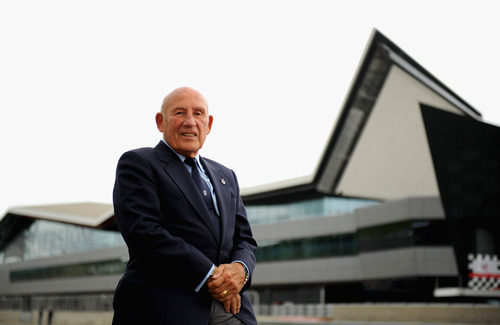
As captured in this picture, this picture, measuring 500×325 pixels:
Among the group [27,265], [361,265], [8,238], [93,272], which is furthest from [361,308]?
[8,238]

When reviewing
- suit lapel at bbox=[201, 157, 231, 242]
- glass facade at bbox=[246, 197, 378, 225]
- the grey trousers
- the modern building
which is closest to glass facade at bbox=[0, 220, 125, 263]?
the modern building

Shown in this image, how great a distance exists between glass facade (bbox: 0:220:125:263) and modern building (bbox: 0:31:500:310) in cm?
193

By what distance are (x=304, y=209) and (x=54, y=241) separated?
1196 inches

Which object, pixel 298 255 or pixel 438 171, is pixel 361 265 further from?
pixel 438 171

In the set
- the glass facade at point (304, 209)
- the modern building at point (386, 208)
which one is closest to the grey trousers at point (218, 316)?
the modern building at point (386, 208)

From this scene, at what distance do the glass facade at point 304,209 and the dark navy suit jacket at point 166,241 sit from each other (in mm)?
37853

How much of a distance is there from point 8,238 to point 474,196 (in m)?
56.2

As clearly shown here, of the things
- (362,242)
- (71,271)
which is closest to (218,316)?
(362,242)

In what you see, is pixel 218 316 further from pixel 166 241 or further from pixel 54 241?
pixel 54 241

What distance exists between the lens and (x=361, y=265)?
36.1 metres

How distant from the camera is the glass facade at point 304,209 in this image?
135 ft

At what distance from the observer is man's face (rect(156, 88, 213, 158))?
2.59 metres

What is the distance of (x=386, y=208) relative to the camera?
1355 inches

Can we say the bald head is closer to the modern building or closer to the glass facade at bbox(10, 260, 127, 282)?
the modern building
